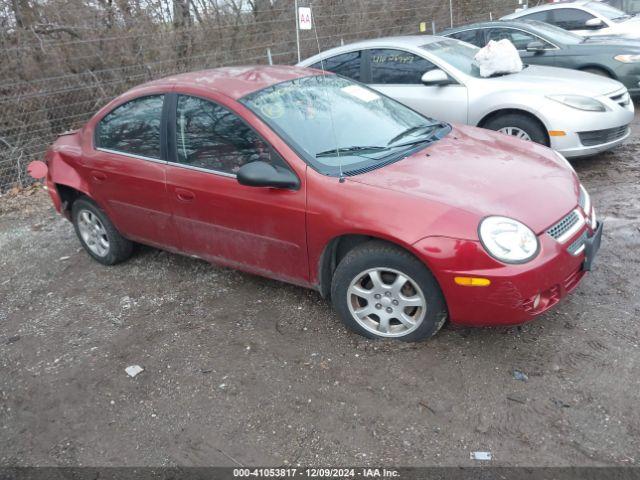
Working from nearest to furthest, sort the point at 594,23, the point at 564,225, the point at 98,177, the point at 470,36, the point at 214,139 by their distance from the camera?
the point at 564,225
the point at 214,139
the point at 98,177
the point at 470,36
the point at 594,23

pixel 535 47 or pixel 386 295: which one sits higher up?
pixel 535 47

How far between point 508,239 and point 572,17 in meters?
9.07

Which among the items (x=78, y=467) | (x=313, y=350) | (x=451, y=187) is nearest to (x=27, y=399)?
(x=78, y=467)

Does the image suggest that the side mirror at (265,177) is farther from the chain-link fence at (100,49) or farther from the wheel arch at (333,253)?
the chain-link fence at (100,49)

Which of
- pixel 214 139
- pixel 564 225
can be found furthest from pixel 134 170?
pixel 564 225

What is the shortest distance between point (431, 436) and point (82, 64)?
808 centimetres

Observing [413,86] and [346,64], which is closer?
[413,86]

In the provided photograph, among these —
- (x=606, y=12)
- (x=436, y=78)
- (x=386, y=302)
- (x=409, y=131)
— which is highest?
(x=606, y=12)

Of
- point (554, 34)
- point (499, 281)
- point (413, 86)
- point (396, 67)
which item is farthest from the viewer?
point (554, 34)

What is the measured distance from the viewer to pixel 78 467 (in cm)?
285

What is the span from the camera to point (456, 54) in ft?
21.8

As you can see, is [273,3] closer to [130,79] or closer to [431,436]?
[130,79]

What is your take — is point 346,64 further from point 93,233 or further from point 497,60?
point 93,233

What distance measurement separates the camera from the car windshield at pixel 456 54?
6.36 m
